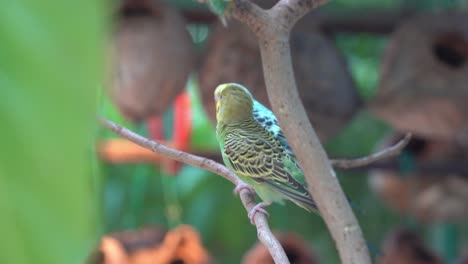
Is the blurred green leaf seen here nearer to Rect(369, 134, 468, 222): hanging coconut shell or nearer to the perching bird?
the perching bird

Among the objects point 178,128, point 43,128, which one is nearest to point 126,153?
point 178,128

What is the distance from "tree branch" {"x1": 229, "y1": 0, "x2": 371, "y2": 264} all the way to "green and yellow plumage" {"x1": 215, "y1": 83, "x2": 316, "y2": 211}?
50 mm

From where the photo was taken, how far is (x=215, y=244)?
1889mm

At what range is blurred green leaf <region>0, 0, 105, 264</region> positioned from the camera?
0.32 feet

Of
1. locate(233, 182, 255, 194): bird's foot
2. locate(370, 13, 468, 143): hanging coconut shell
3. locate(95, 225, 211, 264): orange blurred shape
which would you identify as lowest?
locate(95, 225, 211, 264): orange blurred shape

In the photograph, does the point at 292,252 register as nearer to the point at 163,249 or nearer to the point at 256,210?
the point at 163,249

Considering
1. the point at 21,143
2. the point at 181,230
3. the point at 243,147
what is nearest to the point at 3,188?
the point at 21,143

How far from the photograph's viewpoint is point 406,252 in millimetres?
1191

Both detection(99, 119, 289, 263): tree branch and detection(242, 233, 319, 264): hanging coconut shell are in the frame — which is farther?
detection(242, 233, 319, 264): hanging coconut shell

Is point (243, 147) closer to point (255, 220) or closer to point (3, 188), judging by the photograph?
point (255, 220)

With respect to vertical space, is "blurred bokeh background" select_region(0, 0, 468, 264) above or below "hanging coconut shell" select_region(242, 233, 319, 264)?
above

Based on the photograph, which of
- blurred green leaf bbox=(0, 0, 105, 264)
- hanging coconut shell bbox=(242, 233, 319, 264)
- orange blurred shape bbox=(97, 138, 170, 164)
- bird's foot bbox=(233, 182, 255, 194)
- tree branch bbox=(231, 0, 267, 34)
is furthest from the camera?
orange blurred shape bbox=(97, 138, 170, 164)

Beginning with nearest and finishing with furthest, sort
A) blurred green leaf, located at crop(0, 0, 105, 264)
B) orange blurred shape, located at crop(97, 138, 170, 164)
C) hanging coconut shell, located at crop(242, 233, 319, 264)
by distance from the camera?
blurred green leaf, located at crop(0, 0, 105, 264)
hanging coconut shell, located at crop(242, 233, 319, 264)
orange blurred shape, located at crop(97, 138, 170, 164)

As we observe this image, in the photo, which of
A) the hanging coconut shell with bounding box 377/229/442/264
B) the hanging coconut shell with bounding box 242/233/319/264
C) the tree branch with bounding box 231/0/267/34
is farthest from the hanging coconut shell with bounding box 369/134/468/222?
the tree branch with bounding box 231/0/267/34
